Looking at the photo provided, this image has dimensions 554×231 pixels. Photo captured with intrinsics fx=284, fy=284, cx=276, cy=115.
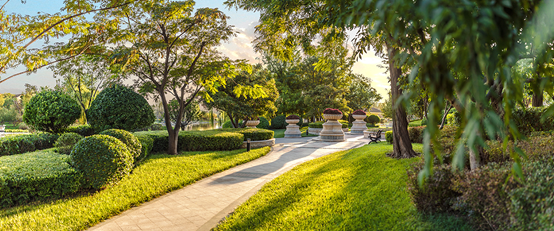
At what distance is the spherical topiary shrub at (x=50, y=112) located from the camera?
37.9ft

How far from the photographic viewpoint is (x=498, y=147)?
473 cm

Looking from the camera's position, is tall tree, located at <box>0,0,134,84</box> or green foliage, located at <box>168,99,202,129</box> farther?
green foliage, located at <box>168,99,202,129</box>

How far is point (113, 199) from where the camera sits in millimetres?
5715

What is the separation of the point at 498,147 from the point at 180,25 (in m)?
10.0

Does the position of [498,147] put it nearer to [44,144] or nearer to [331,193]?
[331,193]

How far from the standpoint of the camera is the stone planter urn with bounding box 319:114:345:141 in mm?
18914

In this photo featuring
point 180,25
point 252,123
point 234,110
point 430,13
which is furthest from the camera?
point 252,123

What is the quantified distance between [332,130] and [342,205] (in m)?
14.6

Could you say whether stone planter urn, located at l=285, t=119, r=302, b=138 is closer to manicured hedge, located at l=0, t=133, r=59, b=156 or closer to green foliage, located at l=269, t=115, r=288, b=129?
green foliage, located at l=269, t=115, r=288, b=129

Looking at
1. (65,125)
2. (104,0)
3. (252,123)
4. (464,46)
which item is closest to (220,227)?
(464,46)

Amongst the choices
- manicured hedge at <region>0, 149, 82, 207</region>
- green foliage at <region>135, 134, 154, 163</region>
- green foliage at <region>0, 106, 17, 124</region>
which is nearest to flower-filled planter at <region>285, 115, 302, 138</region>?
green foliage at <region>135, 134, 154, 163</region>

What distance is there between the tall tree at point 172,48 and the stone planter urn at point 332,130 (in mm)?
8032

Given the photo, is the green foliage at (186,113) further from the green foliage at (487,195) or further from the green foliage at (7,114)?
the green foliage at (7,114)

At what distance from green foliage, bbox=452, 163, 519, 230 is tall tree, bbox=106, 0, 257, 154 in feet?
30.0
